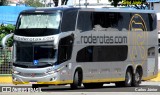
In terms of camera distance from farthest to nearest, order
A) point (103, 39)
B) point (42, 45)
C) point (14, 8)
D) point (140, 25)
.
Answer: point (14, 8), point (140, 25), point (103, 39), point (42, 45)

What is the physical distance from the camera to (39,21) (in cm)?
3059

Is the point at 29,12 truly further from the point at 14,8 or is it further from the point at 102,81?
the point at 14,8

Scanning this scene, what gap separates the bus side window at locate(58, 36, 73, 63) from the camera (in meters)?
30.3

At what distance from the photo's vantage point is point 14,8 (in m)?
55.5

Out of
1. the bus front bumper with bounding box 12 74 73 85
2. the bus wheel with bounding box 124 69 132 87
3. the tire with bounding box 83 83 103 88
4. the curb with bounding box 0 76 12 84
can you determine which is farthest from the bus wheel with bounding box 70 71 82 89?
the curb with bounding box 0 76 12 84

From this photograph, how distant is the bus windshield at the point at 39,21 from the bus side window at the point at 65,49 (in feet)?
2.68

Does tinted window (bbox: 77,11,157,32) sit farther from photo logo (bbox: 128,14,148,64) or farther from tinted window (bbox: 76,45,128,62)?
tinted window (bbox: 76,45,128,62)

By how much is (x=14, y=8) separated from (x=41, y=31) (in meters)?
25.5

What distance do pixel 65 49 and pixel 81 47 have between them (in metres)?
1.28

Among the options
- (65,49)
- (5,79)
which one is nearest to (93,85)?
(65,49)

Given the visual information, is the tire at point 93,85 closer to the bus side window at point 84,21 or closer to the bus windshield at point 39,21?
the bus side window at point 84,21

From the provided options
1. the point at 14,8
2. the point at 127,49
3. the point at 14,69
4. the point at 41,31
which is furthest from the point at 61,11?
the point at 14,8

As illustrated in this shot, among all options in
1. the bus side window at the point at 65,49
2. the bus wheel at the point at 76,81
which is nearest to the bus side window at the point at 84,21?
the bus side window at the point at 65,49

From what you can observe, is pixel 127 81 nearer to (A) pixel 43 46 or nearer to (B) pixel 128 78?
(B) pixel 128 78
